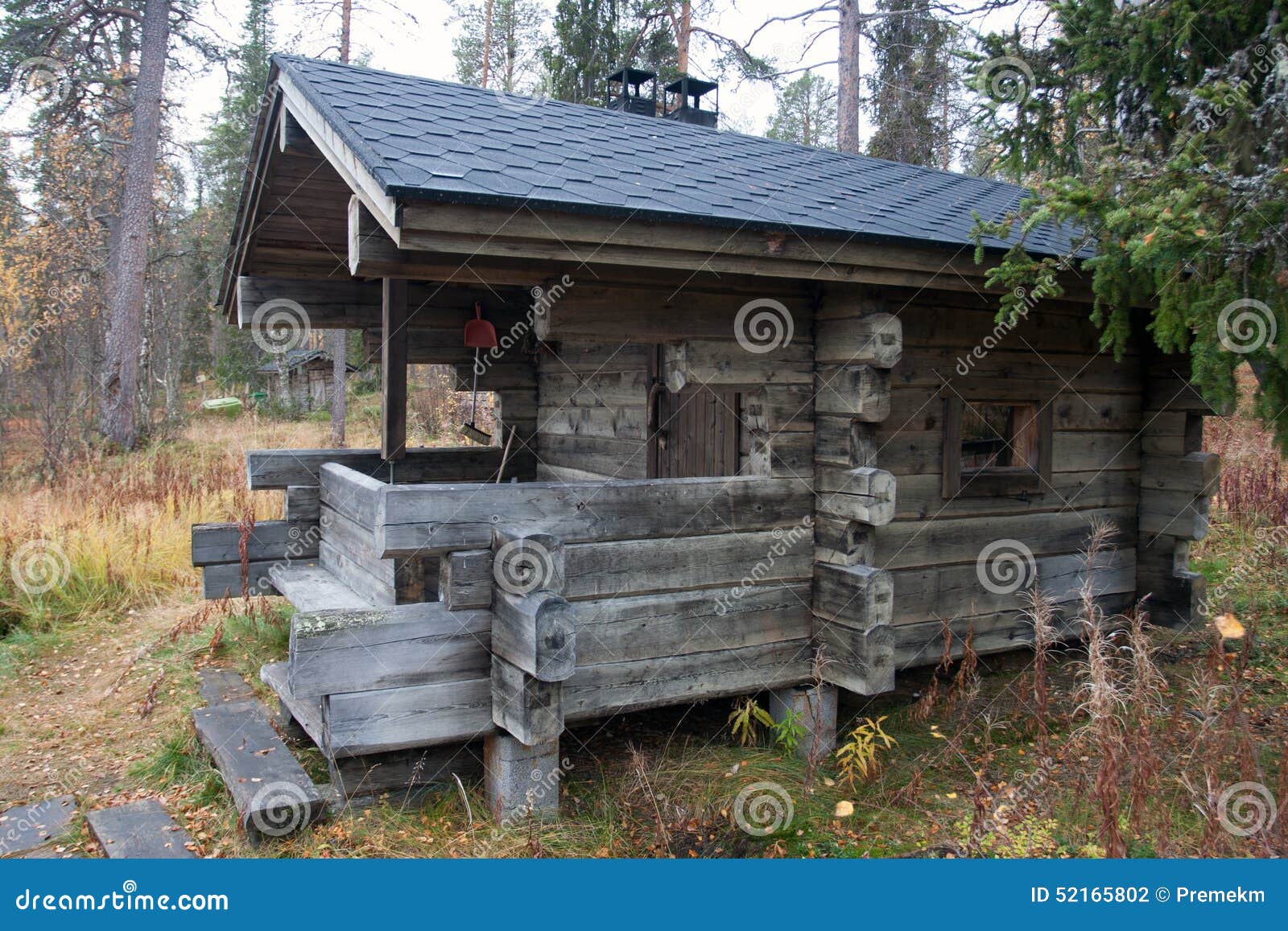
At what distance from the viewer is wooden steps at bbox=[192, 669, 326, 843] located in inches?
152

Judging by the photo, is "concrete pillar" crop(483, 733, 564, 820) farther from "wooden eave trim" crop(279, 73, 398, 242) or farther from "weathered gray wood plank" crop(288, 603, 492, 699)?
"wooden eave trim" crop(279, 73, 398, 242)

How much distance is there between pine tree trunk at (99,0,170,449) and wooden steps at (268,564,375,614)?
437 inches

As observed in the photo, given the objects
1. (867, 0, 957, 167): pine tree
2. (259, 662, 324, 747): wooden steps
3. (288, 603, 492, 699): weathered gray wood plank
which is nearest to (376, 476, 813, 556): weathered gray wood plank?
(288, 603, 492, 699): weathered gray wood plank

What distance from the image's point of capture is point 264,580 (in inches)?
235

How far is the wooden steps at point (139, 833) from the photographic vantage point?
3832mm

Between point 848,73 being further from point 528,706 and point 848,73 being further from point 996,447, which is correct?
point 528,706

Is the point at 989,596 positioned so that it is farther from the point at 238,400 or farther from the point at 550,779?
the point at 238,400

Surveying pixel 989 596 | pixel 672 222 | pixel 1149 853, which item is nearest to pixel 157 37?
pixel 672 222

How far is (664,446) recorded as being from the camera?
705 centimetres

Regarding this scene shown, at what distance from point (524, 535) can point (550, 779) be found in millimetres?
1192

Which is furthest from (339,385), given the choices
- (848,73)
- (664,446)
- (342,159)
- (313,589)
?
(342,159)

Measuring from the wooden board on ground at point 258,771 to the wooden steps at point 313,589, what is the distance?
67 cm

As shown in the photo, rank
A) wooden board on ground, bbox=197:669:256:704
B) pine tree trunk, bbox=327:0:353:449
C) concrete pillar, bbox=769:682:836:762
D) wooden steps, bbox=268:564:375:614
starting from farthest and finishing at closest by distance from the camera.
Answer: pine tree trunk, bbox=327:0:353:449
wooden board on ground, bbox=197:669:256:704
concrete pillar, bbox=769:682:836:762
wooden steps, bbox=268:564:375:614

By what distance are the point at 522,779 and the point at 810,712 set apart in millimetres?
1687
